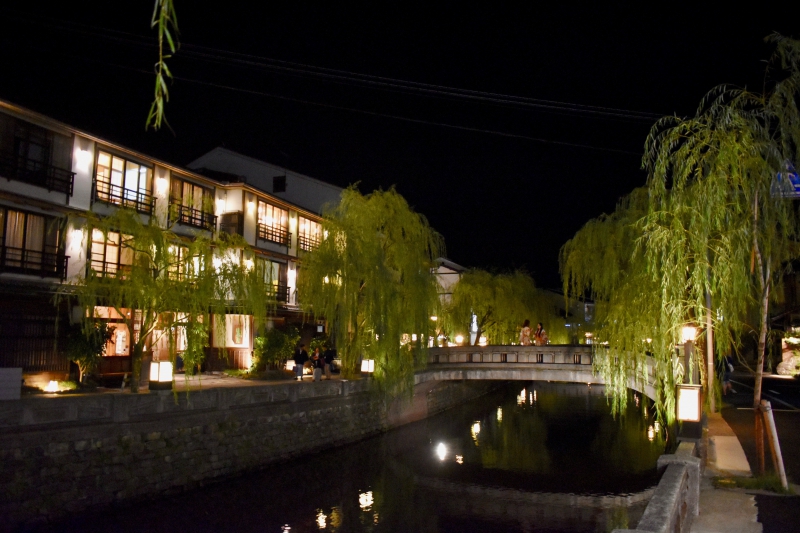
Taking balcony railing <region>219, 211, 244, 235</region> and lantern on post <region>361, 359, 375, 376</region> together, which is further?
balcony railing <region>219, 211, 244, 235</region>

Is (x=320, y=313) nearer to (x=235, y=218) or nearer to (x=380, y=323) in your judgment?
(x=380, y=323)

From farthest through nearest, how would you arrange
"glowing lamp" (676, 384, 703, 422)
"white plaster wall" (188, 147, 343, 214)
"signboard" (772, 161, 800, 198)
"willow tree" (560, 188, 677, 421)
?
"white plaster wall" (188, 147, 343, 214), "willow tree" (560, 188, 677, 421), "glowing lamp" (676, 384, 703, 422), "signboard" (772, 161, 800, 198)

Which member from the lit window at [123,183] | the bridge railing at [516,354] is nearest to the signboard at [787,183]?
the bridge railing at [516,354]

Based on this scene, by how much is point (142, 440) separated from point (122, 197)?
35.4 ft

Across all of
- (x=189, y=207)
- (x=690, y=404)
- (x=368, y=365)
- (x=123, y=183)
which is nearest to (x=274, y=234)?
(x=189, y=207)

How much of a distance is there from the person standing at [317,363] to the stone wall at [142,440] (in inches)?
68.4

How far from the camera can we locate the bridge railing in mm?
24812

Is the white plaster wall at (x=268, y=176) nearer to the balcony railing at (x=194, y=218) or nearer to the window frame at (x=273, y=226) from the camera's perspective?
the window frame at (x=273, y=226)

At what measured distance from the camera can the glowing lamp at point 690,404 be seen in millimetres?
10828

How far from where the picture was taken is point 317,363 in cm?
2528

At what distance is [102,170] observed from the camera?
21656 mm

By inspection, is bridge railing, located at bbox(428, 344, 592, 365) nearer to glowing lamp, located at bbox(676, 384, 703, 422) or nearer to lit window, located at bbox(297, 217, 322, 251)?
lit window, located at bbox(297, 217, 322, 251)

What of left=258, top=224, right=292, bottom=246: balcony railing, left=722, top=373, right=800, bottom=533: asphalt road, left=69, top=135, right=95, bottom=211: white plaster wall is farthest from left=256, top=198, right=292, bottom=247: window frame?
left=722, top=373, right=800, bottom=533: asphalt road

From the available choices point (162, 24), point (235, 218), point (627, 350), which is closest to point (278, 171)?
point (235, 218)
